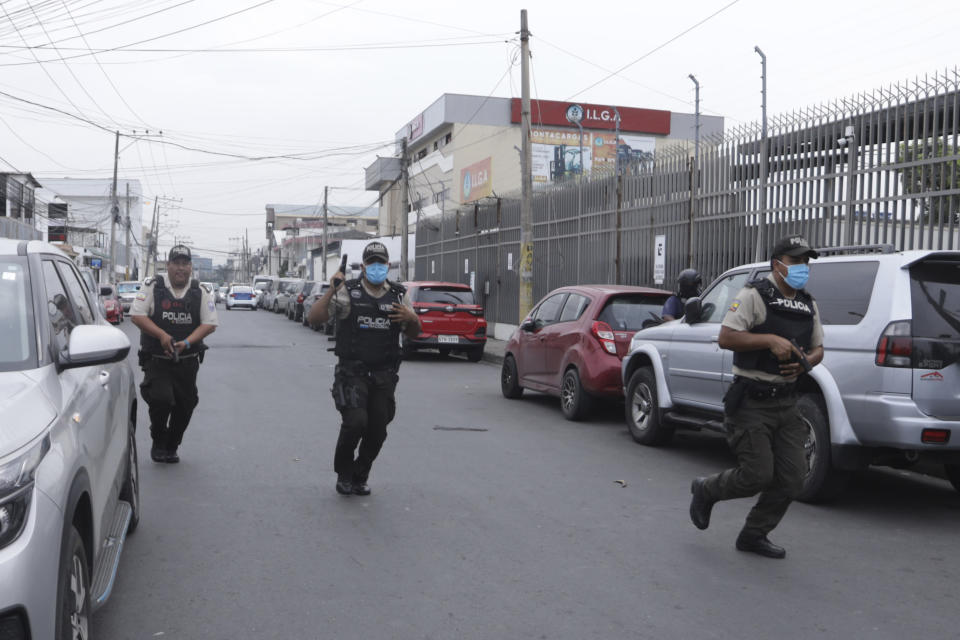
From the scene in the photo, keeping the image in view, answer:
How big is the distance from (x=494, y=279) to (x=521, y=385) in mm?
13445

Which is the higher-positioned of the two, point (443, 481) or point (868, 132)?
point (868, 132)

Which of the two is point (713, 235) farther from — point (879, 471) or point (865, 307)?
point (865, 307)

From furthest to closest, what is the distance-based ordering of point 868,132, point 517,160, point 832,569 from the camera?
1. point 517,160
2. point 868,132
3. point 832,569

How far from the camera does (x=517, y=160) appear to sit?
185 feet

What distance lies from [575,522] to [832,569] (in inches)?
64.9

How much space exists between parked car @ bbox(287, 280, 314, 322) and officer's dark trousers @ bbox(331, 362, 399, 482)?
27996mm

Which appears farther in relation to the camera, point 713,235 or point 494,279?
point 494,279

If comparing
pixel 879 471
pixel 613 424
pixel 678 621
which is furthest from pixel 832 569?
pixel 613 424

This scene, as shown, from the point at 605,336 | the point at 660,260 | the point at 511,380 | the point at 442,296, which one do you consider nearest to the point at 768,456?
the point at 605,336

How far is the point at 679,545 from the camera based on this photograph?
18.6ft

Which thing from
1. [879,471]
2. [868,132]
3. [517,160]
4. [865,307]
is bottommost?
[879,471]

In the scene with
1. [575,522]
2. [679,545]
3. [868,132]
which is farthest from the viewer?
[868,132]

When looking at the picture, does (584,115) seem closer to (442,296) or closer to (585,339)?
(442,296)

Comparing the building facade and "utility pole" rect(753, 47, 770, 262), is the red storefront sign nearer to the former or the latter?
the building facade
